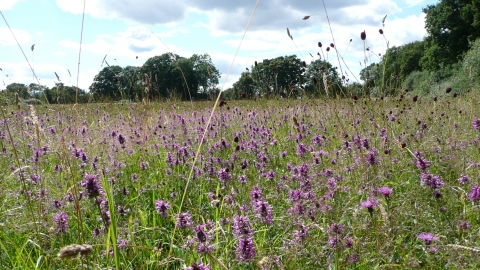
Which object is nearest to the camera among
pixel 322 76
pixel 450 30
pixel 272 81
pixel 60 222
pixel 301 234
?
pixel 301 234

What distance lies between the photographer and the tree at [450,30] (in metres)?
32.7

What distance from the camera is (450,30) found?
34.0 m

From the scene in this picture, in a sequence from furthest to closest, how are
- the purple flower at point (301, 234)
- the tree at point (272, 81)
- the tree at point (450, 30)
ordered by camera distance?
the tree at point (450, 30) → the tree at point (272, 81) → the purple flower at point (301, 234)

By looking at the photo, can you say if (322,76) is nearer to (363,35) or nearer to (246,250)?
(363,35)

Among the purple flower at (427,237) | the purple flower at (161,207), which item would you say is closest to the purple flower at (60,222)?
the purple flower at (161,207)

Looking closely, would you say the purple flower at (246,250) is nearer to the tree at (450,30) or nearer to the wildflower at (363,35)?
the wildflower at (363,35)

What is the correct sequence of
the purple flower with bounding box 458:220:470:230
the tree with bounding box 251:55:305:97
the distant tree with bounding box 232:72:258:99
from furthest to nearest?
the distant tree with bounding box 232:72:258:99
the tree with bounding box 251:55:305:97
the purple flower with bounding box 458:220:470:230

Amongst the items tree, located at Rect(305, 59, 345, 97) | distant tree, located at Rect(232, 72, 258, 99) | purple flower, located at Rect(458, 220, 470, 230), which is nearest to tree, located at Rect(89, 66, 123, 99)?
distant tree, located at Rect(232, 72, 258, 99)

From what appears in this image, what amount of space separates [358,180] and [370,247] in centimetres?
91

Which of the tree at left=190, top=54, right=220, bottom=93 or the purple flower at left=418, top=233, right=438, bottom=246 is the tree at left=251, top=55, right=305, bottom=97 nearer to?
the tree at left=190, top=54, right=220, bottom=93

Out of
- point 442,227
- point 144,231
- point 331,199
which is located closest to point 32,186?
point 144,231

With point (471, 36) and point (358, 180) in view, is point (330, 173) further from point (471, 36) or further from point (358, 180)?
point (471, 36)

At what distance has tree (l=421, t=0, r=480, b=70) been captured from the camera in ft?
107

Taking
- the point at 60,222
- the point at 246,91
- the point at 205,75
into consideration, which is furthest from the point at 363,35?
the point at 205,75
